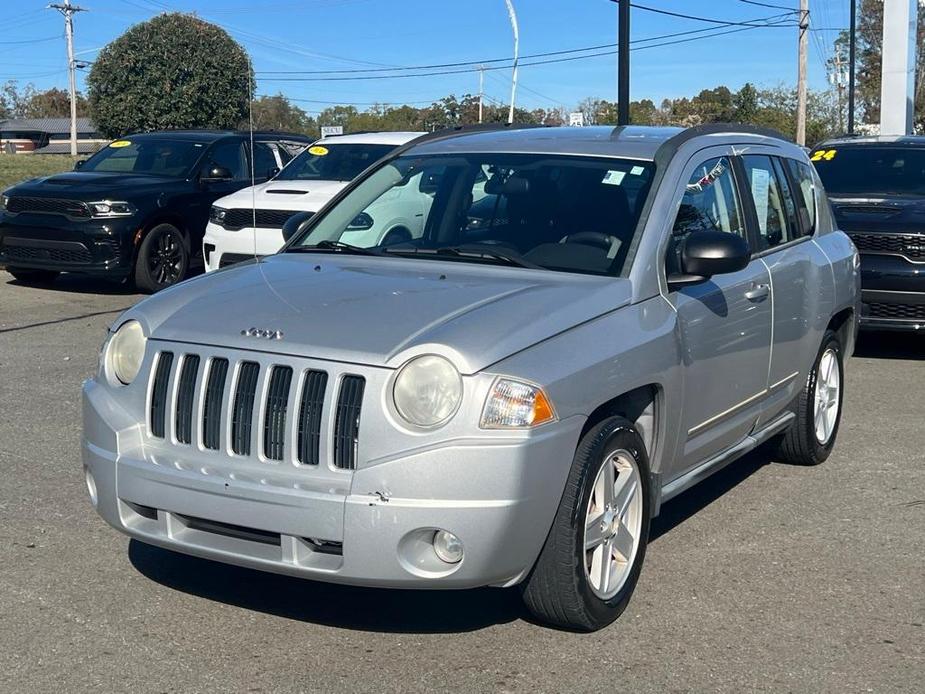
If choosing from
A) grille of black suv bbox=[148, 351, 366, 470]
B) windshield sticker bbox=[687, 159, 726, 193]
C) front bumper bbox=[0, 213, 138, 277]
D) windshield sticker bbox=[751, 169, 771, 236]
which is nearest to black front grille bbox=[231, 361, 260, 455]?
grille of black suv bbox=[148, 351, 366, 470]

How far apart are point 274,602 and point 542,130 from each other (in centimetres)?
265

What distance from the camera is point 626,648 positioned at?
4.29 m

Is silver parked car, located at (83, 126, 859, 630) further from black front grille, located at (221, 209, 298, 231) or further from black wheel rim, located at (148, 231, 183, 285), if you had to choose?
black wheel rim, located at (148, 231, 183, 285)

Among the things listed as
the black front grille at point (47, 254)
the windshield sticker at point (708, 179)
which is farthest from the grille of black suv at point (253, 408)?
the black front grille at point (47, 254)

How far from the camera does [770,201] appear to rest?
629 centimetres

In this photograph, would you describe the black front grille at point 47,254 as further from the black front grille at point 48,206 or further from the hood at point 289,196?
the hood at point 289,196

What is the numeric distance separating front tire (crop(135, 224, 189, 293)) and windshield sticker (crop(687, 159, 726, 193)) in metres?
9.03

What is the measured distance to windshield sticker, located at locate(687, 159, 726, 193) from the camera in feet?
17.6

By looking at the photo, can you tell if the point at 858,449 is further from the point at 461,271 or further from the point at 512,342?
the point at 512,342

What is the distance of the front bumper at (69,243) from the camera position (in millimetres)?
13180

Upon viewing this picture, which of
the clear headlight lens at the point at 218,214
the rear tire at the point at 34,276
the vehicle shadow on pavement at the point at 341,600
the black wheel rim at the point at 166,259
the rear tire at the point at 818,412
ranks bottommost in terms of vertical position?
the vehicle shadow on pavement at the point at 341,600

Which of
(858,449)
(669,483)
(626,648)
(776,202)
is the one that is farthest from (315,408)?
(858,449)

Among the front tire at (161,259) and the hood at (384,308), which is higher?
the hood at (384,308)

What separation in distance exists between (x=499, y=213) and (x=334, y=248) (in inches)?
29.7
